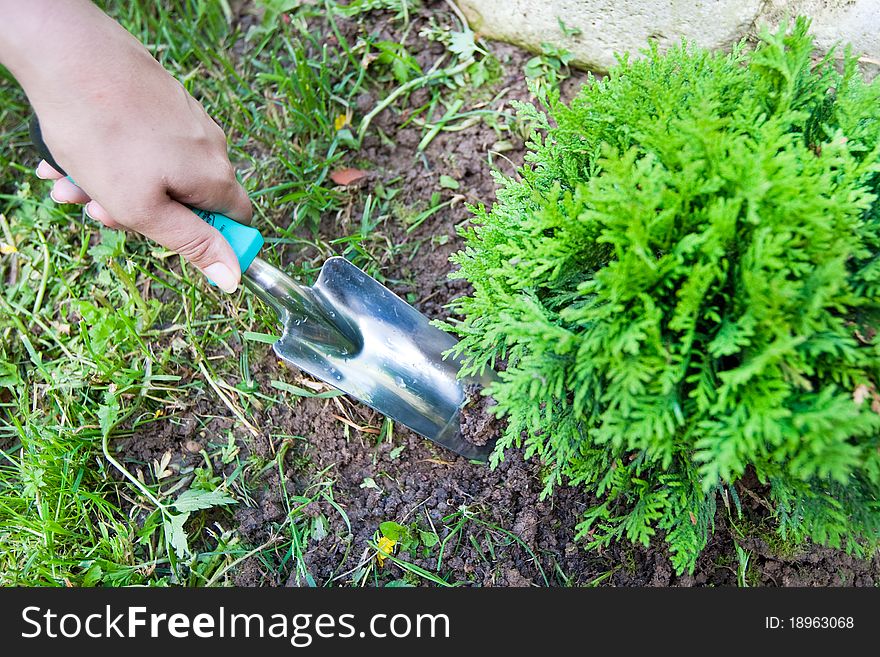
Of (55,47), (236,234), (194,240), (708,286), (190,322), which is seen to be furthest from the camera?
(190,322)

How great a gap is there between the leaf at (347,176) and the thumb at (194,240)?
0.76 m

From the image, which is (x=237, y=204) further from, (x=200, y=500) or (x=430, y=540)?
(x=430, y=540)

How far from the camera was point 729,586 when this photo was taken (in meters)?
1.97

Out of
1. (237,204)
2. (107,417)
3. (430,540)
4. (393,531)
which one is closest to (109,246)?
(107,417)

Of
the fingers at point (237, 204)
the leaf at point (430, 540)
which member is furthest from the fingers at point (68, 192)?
the leaf at point (430, 540)

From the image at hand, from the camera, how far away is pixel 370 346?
88.8 inches

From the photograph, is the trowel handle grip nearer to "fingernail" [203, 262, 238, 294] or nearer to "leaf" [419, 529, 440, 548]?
"fingernail" [203, 262, 238, 294]

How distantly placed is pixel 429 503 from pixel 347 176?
1.29m

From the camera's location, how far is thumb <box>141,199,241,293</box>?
181 centimetres

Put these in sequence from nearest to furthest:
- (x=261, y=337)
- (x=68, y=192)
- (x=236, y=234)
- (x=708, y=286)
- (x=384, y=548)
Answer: (x=708, y=286), (x=236, y=234), (x=384, y=548), (x=68, y=192), (x=261, y=337)

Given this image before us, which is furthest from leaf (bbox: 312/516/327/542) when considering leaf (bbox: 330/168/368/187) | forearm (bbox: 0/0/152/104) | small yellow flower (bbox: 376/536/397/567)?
forearm (bbox: 0/0/152/104)

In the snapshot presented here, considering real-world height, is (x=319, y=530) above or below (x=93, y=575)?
above

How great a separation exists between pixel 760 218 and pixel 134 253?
223cm

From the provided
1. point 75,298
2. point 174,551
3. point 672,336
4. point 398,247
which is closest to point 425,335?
point 398,247
